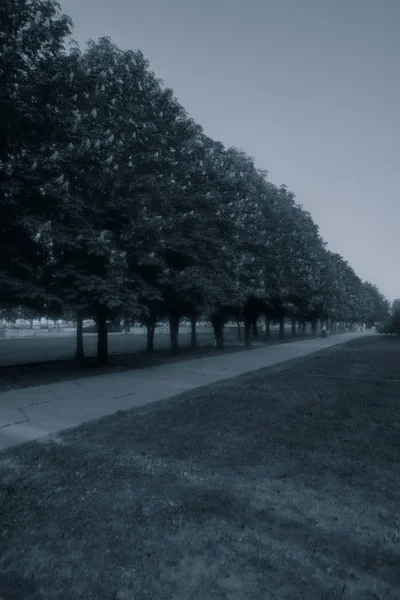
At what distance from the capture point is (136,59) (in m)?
17.2

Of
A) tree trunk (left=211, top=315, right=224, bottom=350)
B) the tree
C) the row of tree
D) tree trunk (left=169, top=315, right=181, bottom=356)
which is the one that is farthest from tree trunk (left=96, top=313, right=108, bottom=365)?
tree trunk (left=211, top=315, right=224, bottom=350)

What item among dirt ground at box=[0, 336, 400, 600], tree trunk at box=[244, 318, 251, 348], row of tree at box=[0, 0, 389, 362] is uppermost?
row of tree at box=[0, 0, 389, 362]

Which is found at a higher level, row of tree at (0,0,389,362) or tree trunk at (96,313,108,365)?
row of tree at (0,0,389,362)

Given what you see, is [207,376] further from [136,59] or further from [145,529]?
[136,59]

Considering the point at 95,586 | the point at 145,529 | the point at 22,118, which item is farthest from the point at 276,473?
the point at 22,118

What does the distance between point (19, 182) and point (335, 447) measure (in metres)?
9.54

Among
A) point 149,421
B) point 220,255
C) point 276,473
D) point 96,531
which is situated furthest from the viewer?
point 220,255

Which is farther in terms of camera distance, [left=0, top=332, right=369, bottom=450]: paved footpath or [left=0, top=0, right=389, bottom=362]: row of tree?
[left=0, top=0, right=389, bottom=362]: row of tree

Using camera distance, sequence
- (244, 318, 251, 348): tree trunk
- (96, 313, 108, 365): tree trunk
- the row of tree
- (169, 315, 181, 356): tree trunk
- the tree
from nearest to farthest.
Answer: the tree, the row of tree, (96, 313, 108, 365): tree trunk, (169, 315, 181, 356): tree trunk, (244, 318, 251, 348): tree trunk

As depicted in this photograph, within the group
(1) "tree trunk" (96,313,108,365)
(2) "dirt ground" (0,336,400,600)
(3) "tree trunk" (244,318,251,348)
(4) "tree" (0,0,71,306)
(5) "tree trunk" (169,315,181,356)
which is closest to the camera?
(2) "dirt ground" (0,336,400,600)

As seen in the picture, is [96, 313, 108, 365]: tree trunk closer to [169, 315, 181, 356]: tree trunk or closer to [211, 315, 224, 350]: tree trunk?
[169, 315, 181, 356]: tree trunk

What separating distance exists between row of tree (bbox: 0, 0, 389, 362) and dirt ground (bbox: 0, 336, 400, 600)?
6698mm

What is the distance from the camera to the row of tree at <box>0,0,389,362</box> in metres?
11.6

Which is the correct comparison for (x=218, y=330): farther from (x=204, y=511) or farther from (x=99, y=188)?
(x=204, y=511)
